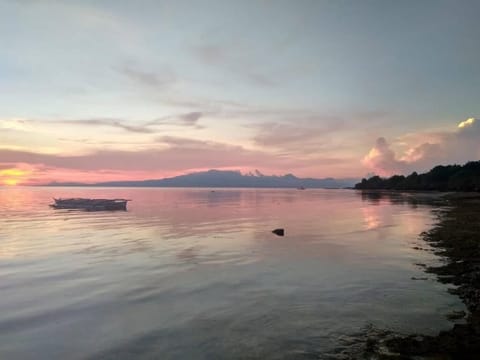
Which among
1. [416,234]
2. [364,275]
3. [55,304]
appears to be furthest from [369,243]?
[55,304]

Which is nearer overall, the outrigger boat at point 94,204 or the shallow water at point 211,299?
the shallow water at point 211,299

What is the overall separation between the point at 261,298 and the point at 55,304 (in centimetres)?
939

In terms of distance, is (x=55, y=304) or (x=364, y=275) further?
(x=364, y=275)

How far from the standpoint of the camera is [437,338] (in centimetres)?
1143

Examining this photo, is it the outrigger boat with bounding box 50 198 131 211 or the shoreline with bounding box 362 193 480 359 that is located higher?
the outrigger boat with bounding box 50 198 131 211

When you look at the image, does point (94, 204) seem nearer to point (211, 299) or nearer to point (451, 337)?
point (211, 299)

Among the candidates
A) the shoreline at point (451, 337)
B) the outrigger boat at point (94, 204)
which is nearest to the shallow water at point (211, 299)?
the shoreline at point (451, 337)

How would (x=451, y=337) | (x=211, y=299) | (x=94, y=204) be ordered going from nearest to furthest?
(x=451, y=337) < (x=211, y=299) < (x=94, y=204)

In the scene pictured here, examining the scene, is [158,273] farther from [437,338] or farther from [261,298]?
[437,338]

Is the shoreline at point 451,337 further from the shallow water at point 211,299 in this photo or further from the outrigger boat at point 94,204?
the outrigger boat at point 94,204

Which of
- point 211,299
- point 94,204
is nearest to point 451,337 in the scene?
point 211,299

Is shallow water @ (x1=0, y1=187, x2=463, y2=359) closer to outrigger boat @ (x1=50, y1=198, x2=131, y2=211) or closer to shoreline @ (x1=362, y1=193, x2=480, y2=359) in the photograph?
shoreline @ (x1=362, y1=193, x2=480, y2=359)

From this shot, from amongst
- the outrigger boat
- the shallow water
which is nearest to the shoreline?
the shallow water

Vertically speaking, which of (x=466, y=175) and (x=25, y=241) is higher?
(x=466, y=175)
